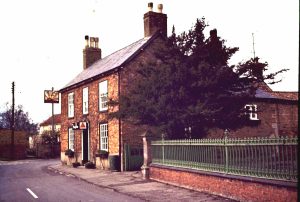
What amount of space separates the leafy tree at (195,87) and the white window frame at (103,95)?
7.85 metres

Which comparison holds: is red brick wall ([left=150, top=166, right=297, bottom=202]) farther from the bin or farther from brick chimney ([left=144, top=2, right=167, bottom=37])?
brick chimney ([left=144, top=2, right=167, bottom=37])

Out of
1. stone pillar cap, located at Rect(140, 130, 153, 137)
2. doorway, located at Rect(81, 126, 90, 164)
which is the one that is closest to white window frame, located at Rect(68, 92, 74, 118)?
doorway, located at Rect(81, 126, 90, 164)

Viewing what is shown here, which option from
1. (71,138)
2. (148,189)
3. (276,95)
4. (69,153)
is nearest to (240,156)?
(148,189)

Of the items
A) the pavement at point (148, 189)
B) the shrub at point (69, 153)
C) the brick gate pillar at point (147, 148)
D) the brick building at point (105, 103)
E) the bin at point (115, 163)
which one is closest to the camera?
the pavement at point (148, 189)

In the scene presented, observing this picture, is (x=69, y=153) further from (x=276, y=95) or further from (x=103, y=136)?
(x=276, y=95)

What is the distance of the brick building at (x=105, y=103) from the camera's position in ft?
72.3

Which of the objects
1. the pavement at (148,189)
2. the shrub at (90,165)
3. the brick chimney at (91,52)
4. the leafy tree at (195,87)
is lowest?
the shrub at (90,165)

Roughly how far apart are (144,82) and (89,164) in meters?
11.1

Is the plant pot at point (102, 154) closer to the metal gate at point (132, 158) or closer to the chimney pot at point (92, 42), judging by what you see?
the metal gate at point (132, 158)

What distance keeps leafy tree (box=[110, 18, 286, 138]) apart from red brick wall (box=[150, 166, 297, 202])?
7.10 feet

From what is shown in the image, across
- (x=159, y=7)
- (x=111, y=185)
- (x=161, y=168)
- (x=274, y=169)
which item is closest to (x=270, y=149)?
(x=274, y=169)

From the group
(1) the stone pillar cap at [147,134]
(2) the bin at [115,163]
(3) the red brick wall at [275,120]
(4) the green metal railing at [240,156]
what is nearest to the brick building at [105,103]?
(2) the bin at [115,163]

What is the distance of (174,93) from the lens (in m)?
15.3

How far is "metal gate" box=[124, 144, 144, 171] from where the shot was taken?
69.7 ft
